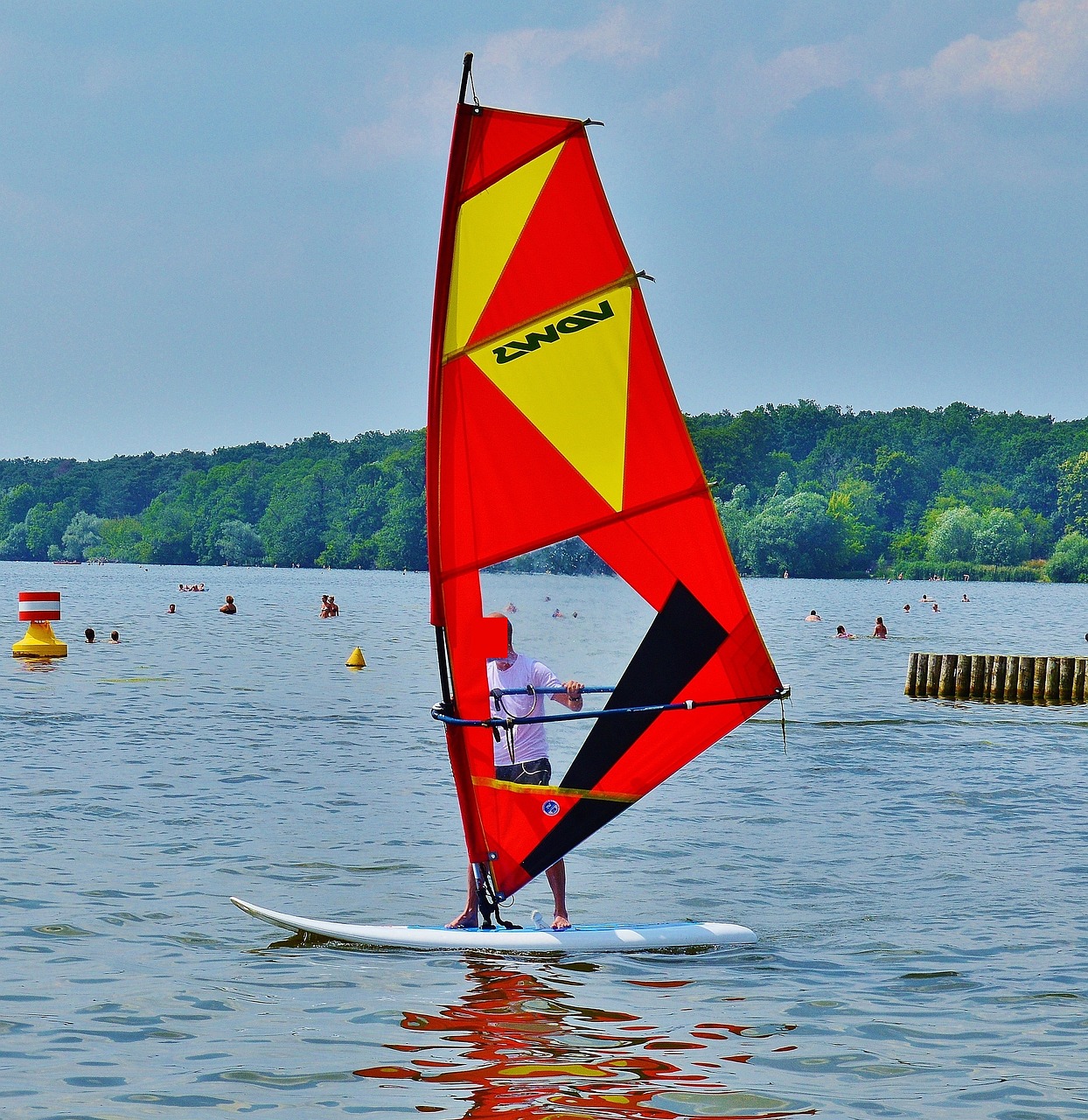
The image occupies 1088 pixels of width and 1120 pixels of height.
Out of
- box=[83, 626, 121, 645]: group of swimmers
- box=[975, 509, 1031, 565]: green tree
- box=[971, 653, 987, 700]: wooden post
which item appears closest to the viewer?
box=[971, 653, 987, 700]: wooden post

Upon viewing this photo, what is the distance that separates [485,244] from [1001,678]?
26.0 metres

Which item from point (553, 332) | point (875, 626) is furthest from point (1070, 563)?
point (553, 332)

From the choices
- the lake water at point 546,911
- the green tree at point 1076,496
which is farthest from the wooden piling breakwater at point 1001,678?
the green tree at point 1076,496

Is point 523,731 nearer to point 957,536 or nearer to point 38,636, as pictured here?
point 38,636

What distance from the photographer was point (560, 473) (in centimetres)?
1071

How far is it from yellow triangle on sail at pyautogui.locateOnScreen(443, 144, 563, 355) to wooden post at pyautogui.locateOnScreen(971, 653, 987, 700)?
2578 cm

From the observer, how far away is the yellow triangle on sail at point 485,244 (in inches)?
411

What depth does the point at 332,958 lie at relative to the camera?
1105 cm

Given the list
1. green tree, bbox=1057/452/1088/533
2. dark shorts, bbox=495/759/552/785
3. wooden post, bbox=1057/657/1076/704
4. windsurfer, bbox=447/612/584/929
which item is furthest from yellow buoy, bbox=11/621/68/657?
green tree, bbox=1057/452/1088/533

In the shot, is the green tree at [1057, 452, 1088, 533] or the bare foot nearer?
the bare foot

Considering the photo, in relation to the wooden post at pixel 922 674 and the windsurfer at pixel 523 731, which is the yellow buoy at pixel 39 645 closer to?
the wooden post at pixel 922 674

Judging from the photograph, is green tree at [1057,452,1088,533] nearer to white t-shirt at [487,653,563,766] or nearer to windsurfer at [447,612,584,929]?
windsurfer at [447,612,584,929]

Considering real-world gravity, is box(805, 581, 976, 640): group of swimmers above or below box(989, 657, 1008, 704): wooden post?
above

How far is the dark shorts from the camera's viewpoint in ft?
36.2
